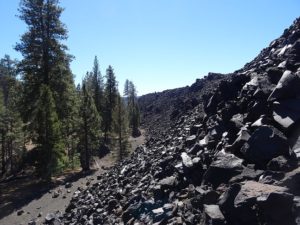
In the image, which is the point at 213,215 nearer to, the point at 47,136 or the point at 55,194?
the point at 55,194

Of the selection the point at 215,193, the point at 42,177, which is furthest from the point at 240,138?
the point at 42,177

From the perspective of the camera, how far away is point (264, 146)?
38.9 ft

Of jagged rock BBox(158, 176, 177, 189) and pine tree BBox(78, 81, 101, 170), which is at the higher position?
pine tree BBox(78, 81, 101, 170)

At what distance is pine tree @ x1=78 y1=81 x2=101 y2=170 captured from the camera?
135ft

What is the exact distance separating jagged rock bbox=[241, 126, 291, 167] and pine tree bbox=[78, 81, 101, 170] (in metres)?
30.7

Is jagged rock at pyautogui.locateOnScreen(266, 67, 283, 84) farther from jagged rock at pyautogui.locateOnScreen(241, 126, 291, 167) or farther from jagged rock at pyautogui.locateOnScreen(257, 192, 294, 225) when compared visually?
jagged rock at pyautogui.locateOnScreen(257, 192, 294, 225)

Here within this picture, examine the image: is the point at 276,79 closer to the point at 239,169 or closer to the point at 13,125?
the point at 239,169

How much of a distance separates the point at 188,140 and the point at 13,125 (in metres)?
24.9

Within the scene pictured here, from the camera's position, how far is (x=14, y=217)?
82.2ft

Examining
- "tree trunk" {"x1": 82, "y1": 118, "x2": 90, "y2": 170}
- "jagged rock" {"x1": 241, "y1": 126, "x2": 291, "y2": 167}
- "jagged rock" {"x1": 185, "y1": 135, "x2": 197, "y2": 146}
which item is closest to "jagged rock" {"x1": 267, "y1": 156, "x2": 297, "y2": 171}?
"jagged rock" {"x1": 241, "y1": 126, "x2": 291, "y2": 167}

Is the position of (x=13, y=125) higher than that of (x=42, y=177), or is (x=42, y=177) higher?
(x=13, y=125)

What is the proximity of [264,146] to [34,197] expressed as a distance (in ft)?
75.4

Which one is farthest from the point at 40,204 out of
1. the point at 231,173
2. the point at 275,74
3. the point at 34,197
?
the point at 275,74

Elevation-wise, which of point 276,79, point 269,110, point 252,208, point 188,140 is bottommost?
point 252,208
